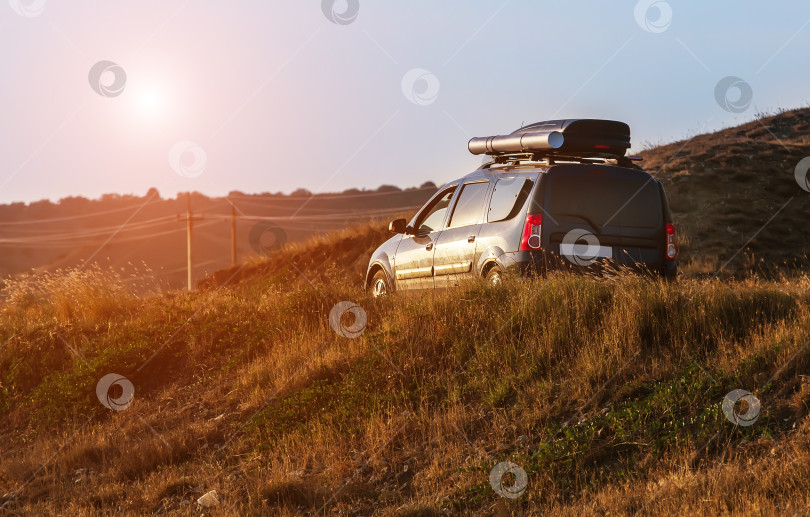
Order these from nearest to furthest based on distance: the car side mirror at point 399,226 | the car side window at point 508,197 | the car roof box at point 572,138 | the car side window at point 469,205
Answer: the car side window at point 508,197 → the car roof box at point 572,138 → the car side window at point 469,205 → the car side mirror at point 399,226

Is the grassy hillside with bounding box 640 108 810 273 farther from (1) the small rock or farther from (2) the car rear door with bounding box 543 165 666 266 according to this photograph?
(1) the small rock

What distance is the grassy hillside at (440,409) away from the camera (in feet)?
20.5

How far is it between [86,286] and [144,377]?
3.60m

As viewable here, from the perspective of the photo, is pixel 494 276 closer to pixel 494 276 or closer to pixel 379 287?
pixel 494 276

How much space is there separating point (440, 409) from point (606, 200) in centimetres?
349

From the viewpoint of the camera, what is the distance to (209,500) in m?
6.96

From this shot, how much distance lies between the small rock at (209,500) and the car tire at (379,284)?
5.54 metres

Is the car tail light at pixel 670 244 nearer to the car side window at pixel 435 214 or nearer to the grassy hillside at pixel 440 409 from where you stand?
the grassy hillside at pixel 440 409

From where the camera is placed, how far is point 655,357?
7.79m

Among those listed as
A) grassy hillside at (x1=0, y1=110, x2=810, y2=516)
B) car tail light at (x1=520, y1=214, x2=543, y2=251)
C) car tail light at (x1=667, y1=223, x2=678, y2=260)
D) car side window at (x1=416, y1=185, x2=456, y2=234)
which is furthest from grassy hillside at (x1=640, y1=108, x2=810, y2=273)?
grassy hillside at (x1=0, y1=110, x2=810, y2=516)

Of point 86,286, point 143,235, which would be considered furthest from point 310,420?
point 143,235

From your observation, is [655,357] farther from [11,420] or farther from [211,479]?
[11,420]

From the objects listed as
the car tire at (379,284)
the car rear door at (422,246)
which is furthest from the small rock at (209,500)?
the car tire at (379,284)

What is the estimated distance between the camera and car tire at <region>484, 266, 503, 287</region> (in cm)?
967
